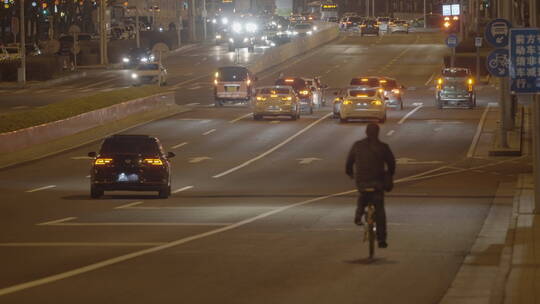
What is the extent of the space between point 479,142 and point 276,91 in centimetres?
1171

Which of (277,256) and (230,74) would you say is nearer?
(277,256)

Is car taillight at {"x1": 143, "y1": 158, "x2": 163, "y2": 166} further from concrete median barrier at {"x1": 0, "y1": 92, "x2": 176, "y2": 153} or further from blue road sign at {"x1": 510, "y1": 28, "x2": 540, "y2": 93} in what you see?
concrete median barrier at {"x1": 0, "y1": 92, "x2": 176, "y2": 153}

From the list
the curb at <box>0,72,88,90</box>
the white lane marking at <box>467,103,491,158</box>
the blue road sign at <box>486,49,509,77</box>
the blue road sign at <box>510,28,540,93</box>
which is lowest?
the white lane marking at <box>467,103,491,158</box>

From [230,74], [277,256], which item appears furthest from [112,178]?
[230,74]

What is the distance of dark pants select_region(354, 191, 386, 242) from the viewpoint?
651 inches

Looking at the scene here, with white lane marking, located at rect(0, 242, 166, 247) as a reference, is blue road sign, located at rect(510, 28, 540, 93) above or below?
above

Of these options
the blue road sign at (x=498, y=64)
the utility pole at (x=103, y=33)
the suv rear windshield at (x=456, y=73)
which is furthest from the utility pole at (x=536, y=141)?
the utility pole at (x=103, y=33)

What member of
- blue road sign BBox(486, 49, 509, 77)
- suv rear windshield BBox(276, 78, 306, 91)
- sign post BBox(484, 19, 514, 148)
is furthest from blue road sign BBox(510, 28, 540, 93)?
suv rear windshield BBox(276, 78, 306, 91)

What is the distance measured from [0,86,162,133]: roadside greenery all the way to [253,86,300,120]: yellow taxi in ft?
17.5

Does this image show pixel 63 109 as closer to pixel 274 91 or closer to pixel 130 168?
pixel 274 91

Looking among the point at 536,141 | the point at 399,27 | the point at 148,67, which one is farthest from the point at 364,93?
the point at 399,27

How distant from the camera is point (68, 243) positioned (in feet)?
61.9

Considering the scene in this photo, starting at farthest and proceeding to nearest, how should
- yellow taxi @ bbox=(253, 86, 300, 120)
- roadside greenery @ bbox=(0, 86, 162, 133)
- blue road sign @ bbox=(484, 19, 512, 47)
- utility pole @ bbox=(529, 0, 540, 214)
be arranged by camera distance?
yellow taxi @ bbox=(253, 86, 300, 120)
roadside greenery @ bbox=(0, 86, 162, 133)
blue road sign @ bbox=(484, 19, 512, 47)
utility pole @ bbox=(529, 0, 540, 214)

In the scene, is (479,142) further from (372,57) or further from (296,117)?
(372,57)
